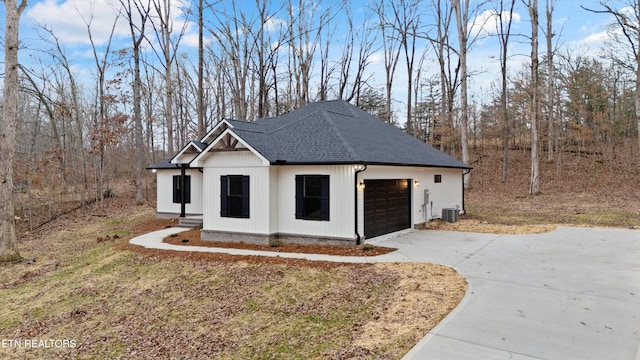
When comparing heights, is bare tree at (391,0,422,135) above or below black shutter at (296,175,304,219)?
above

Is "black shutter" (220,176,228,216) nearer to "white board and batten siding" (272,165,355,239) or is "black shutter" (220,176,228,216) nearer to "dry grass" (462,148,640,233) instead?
"white board and batten siding" (272,165,355,239)

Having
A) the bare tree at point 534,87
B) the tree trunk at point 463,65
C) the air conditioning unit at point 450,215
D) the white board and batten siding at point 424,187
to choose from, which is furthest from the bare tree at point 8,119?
the bare tree at point 534,87

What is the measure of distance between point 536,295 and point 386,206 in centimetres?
617

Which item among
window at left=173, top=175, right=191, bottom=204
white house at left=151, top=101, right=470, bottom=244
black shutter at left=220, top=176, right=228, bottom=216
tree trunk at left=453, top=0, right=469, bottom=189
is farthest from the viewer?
tree trunk at left=453, top=0, right=469, bottom=189

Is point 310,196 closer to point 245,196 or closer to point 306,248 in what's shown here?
point 306,248

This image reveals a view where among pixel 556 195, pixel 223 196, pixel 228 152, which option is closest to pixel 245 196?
pixel 223 196

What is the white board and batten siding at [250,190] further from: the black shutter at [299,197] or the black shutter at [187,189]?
the black shutter at [187,189]

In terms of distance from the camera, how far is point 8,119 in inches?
426

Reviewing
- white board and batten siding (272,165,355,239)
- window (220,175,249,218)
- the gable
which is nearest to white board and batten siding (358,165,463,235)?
white board and batten siding (272,165,355,239)

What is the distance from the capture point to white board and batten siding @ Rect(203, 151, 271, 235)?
427 inches

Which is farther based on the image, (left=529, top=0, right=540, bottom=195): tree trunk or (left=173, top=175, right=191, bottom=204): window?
(left=529, top=0, right=540, bottom=195): tree trunk

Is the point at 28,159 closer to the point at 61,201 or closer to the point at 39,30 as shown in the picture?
the point at 61,201

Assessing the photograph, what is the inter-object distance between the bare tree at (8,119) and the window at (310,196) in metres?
8.96

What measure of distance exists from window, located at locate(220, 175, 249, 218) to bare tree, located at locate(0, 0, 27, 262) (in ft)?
21.5
